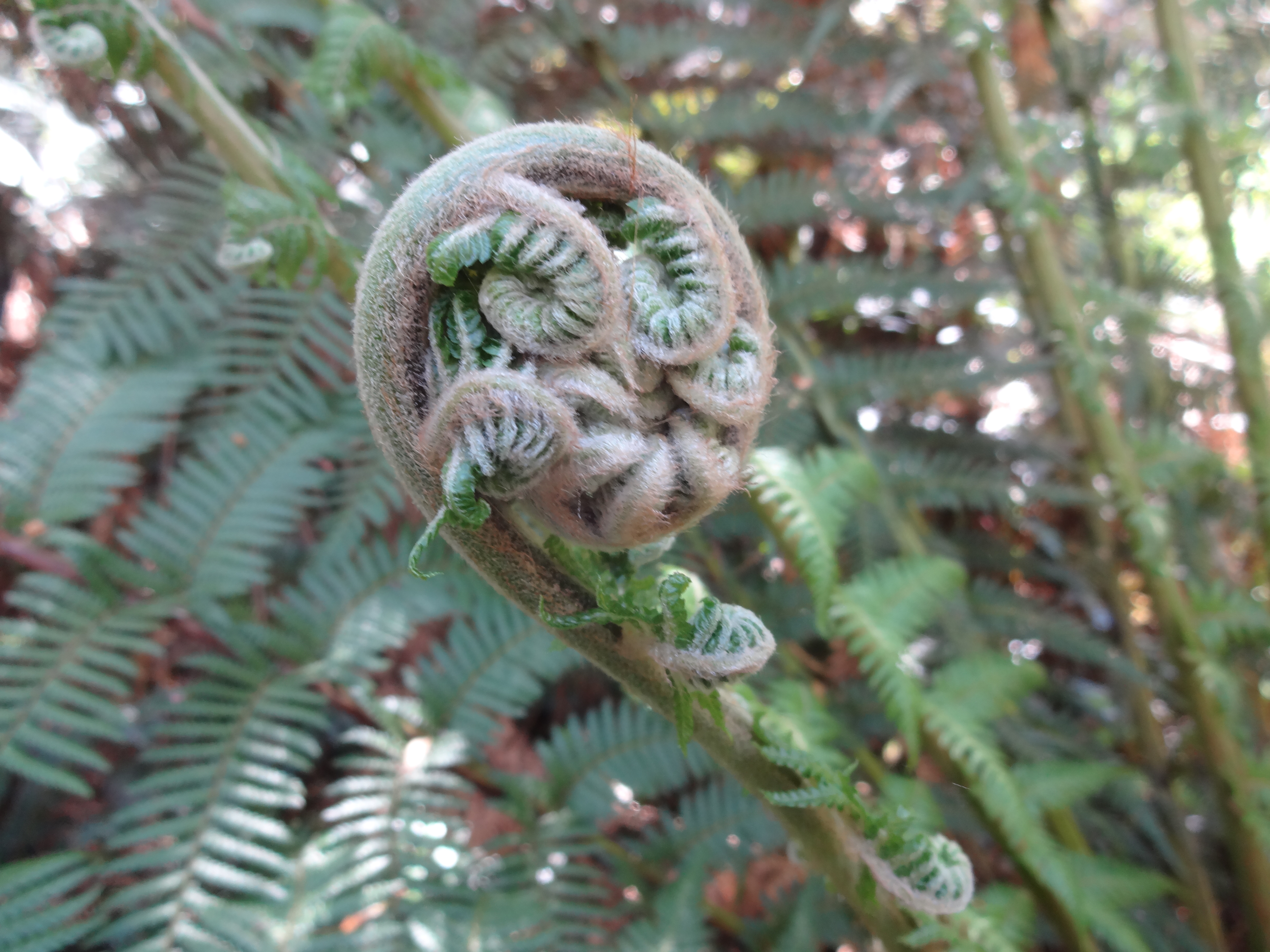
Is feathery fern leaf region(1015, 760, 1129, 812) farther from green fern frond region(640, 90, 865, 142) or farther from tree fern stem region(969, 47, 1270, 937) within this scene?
green fern frond region(640, 90, 865, 142)

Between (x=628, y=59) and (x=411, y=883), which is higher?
(x=628, y=59)

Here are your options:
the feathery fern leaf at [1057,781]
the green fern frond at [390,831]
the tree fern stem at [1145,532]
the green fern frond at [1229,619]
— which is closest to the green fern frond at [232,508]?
the green fern frond at [390,831]

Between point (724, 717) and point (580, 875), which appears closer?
point (724, 717)

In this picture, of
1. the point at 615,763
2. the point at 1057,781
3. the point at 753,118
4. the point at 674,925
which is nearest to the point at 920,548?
the point at 1057,781

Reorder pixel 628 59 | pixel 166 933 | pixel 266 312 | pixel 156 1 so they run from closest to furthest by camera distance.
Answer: pixel 166 933, pixel 156 1, pixel 266 312, pixel 628 59

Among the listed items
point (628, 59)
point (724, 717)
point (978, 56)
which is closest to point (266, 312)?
point (628, 59)

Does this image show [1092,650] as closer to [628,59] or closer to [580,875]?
[580,875]

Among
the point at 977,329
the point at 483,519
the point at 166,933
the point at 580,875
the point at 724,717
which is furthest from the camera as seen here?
the point at 977,329

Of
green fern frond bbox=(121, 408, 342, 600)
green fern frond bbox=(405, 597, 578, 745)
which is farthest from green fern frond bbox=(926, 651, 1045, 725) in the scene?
green fern frond bbox=(121, 408, 342, 600)
